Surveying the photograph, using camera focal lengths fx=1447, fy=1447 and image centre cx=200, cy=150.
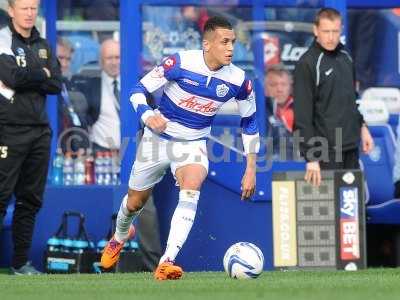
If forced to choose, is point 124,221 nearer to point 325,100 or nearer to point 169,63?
point 169,63

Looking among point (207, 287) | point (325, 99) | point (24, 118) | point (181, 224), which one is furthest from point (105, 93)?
point (207, 287)

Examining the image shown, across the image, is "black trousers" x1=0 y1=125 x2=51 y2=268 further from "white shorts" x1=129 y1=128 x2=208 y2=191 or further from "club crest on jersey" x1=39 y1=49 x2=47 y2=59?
"white shorts" x1=129 y1=128 x2=208 y2=191

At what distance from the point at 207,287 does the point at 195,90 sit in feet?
7.13

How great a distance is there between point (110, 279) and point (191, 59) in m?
1.81

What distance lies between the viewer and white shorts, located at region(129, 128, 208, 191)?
36.4 ft

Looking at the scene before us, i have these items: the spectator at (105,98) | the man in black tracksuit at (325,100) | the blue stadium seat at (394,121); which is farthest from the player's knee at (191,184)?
the blue stadium seat at (394,121)

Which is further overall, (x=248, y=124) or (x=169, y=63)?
(x=248, y=124)

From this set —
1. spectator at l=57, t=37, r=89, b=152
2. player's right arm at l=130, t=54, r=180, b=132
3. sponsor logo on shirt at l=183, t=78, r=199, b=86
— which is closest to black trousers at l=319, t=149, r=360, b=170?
sponsor logo on shirt at l=183, t=78, r=199, b=86

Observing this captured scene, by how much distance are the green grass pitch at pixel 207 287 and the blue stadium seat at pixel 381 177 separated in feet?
8.79

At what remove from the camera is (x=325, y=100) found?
478 inches

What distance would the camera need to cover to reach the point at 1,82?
39.2 feet

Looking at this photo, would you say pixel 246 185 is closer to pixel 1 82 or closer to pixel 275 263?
pixel 275 263

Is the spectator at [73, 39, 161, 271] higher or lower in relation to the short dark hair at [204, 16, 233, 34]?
lower

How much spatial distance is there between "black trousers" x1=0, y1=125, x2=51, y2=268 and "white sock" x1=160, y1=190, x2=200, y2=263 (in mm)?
2035
